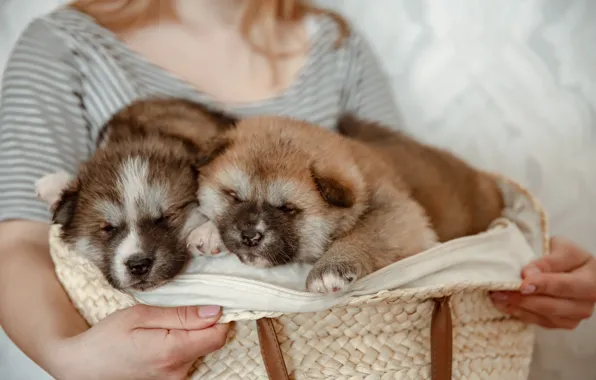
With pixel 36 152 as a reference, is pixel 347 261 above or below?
above

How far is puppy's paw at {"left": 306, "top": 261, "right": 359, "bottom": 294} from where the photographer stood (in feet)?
2.68

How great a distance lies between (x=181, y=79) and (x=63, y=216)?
60cm

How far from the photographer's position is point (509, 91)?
1.85m

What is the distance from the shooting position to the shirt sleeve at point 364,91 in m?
1.73

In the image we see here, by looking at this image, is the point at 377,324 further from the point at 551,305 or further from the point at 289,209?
the point at 551,305

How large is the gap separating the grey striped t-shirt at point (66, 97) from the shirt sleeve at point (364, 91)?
0.47 feet

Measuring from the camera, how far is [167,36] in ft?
5.21

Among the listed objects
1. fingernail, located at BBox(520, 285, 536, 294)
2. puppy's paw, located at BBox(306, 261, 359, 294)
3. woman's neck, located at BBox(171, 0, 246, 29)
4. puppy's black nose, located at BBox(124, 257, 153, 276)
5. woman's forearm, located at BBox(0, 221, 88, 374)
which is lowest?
woman's forearm, located at BBox(0, 221, 88, 374)

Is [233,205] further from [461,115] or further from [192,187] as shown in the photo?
[461,115]

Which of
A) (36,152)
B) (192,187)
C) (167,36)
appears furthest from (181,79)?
(192,187)

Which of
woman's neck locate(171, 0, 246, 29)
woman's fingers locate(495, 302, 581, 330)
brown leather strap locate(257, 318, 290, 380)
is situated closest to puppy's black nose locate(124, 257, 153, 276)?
brown leather strap locate(257, 318, 290, 380)

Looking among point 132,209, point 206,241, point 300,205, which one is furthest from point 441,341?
point 132,209

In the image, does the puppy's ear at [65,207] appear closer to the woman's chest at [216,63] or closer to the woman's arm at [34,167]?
the woman's arm at [34,167]

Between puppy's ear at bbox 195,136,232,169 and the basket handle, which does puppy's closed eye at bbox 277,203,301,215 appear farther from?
the basket handle
